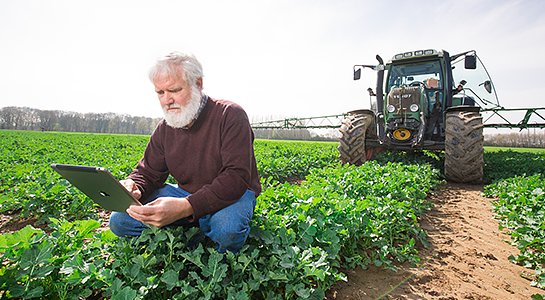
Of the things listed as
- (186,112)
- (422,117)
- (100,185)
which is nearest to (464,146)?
(422,117)

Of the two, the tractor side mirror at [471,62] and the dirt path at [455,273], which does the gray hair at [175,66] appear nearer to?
the dirt path at [455,273]

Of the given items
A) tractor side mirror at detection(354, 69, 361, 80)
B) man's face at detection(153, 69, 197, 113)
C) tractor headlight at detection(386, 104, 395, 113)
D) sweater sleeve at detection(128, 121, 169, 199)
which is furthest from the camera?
tractor side mirror at detection(354, 69, 361, 80)

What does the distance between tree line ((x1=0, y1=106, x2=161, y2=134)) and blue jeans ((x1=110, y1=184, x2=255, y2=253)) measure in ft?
250

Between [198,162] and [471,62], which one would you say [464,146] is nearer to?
[471,62]

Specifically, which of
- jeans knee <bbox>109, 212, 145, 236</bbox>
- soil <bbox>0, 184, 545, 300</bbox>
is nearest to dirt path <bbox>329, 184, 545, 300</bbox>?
soil <bbox>0, 184, 545, 300</bbox>

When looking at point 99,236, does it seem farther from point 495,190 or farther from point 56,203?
point 495,190

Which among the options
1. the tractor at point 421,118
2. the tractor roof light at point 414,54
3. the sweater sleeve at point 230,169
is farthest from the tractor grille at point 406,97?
the sweater sleeve at point 230,169

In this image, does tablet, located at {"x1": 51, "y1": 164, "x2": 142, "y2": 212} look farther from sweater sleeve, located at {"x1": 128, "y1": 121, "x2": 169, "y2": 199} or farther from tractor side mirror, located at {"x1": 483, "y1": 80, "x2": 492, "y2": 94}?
tractor side mirror, located at {"x1": 483, "y1": 80, "x2": 492, "y2": 94}

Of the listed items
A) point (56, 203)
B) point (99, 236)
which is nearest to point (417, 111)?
point (99, 236)

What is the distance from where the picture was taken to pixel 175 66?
79.8 inches

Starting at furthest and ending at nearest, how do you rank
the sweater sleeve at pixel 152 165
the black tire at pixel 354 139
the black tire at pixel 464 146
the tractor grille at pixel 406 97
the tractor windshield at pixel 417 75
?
the tractor windshield at pixel 417 75
the black tire at pixel 354 139
the tractor grille at pixel 406 97
the black tire at pixel 464 146
the sweater sleeve at pixel 152 165

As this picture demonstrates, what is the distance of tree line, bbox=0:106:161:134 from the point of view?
243 ft

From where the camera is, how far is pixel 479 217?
4266 mm

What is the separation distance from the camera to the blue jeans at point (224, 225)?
6.55ft
